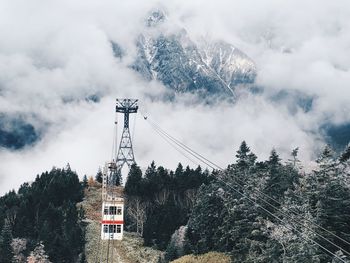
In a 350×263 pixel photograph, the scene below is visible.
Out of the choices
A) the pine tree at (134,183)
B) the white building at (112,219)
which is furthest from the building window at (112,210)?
the pine tree at (134,183)

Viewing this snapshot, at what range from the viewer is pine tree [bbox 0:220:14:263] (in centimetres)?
8056

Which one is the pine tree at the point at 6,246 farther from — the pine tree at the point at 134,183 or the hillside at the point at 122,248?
the pine tree at the point at 134,183

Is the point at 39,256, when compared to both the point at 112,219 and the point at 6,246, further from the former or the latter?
the point at 112,219

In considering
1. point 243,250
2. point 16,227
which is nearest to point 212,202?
point 243,250

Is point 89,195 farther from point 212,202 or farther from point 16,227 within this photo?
point 212,202

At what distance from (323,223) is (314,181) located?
5.74 m

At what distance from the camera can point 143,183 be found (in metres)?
99.6

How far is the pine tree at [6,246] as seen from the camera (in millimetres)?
80562

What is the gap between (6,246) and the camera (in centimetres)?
8125

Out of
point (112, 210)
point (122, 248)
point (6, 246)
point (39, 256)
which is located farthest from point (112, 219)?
point (6, 246)

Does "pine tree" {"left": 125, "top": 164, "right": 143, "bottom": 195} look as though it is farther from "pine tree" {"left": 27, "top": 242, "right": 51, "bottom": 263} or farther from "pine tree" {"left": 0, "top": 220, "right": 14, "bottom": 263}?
"pine tree" {"left": 0, "top": 220, "right": 14, "bottom": 263}

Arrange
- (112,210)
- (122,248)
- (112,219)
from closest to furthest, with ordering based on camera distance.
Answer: (112,219), (112,210), (122,248)

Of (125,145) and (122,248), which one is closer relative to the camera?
(122,248)

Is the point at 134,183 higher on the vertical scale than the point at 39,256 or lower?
higher
